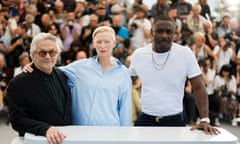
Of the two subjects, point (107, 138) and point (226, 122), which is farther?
point (226, 122)

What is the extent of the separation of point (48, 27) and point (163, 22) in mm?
4280

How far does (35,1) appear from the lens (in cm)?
681

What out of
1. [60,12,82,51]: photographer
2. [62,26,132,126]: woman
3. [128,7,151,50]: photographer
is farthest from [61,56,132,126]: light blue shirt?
[128,7,151,50]: photographer

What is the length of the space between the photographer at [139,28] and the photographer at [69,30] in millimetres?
890

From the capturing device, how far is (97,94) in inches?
87.8

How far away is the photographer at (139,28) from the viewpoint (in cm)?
648

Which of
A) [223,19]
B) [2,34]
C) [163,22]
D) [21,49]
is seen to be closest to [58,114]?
[163,22]

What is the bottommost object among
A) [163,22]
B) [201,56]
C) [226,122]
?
[226,122]

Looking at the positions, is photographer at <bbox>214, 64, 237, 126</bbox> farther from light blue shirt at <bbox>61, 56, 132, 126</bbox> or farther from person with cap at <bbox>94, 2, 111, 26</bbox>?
light blue shirt at <bbox>61, 56, 132, 126</bbox>

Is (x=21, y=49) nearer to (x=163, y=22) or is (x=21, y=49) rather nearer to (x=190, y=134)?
(x=163, y=22)

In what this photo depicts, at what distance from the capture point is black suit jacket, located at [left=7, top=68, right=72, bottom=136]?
1934 millimetres

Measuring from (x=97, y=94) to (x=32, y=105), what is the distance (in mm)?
402

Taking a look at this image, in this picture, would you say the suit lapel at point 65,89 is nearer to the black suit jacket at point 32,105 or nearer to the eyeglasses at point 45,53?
the black suit jacket at point 32,105

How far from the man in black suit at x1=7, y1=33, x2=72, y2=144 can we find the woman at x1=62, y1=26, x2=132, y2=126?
12 centimetres
